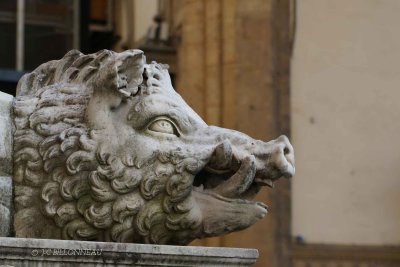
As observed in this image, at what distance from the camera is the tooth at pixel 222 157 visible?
121 inches

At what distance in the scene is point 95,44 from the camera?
1518 centimetres

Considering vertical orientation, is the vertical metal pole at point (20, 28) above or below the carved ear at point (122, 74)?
below

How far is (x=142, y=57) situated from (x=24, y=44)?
11.1 m

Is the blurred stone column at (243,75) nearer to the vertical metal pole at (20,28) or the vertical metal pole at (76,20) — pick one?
the vertical metal pole at (76,20)

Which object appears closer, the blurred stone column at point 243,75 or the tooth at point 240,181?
the tooth at point 240,181

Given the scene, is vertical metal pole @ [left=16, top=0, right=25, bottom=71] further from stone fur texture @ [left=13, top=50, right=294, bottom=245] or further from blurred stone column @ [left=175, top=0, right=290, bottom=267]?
stone fur texture @ [left=13, top=50, right=294, bottom=245]

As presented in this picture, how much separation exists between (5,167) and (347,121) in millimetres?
11376

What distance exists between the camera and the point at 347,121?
1426cm

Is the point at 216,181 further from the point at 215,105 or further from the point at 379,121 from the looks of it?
the point at 379,121

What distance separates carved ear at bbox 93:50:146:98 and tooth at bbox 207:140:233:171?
193 mm

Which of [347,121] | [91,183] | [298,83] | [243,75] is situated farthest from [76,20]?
[91,183]

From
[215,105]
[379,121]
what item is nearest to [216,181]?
[215,105]

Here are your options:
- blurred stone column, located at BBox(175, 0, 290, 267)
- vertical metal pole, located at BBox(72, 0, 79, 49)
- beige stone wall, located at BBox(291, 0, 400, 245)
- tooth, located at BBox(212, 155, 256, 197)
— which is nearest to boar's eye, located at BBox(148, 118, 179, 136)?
tooth, located at BBox(212, 155, 256, 197)

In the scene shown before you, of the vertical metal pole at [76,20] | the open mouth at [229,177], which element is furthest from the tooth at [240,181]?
the vertical metal pole at [76,20]
